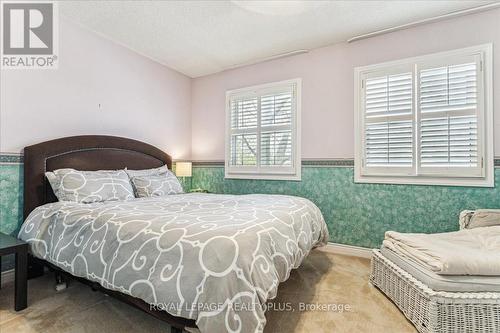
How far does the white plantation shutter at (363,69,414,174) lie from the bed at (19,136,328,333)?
46.5 inches

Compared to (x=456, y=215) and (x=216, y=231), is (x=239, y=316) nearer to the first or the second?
(x=216, y=231)

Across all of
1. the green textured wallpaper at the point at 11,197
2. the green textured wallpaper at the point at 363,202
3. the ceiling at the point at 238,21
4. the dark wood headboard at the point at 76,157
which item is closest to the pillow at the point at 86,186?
the dark wood headboard at the point at 76,157

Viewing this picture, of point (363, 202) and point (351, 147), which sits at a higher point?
point (351, 147)

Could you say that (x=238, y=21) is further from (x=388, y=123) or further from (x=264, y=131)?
(x=388, y=123)

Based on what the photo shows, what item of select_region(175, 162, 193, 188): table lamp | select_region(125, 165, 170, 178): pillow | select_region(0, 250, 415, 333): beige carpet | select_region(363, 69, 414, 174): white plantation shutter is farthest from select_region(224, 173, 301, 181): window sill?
select_region(0, 250, 415, 333): beige carpet

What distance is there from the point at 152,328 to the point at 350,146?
2.65 meters

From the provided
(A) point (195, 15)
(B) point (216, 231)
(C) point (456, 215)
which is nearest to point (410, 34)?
(C) point (456, 215)

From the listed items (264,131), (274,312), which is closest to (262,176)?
(264,131)

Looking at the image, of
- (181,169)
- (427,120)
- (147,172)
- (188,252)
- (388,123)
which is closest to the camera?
(188,252)

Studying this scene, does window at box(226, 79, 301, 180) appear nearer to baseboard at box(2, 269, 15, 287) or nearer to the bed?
the bed

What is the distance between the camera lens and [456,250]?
163 cm

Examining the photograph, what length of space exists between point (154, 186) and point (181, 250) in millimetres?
1802

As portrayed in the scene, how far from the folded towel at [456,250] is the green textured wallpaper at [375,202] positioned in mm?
635

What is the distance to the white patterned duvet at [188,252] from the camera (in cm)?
116
